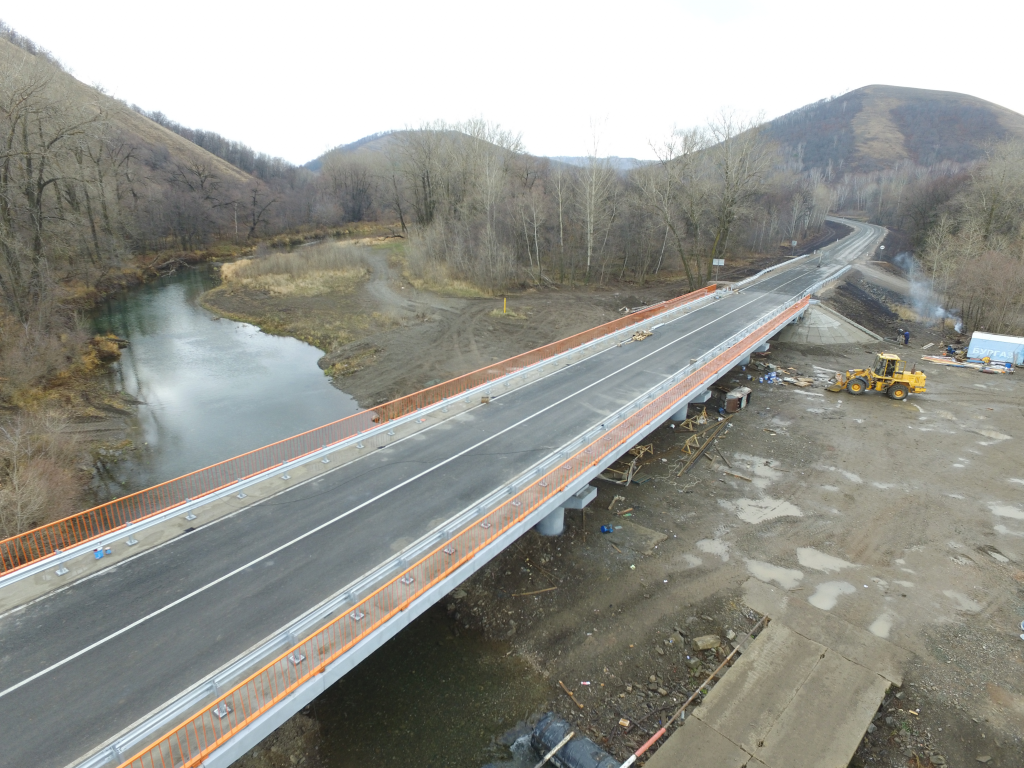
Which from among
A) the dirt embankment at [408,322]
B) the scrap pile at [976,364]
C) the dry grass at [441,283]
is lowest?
the scrap pile at [976,364]

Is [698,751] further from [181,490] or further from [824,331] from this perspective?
[824,331]

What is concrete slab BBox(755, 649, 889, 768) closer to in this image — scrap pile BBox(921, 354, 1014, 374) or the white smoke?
scrap pile BBox(921, 354, 1014, 374)

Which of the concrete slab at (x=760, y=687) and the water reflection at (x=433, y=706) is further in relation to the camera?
the water reflection at (x=433, y=706)

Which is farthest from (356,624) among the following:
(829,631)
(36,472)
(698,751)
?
(36,472)

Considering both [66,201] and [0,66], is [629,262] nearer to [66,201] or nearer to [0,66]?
[0,66]

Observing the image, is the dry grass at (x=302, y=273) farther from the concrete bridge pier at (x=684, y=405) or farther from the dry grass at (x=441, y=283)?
the concrete bridge pier at (x=684, y=405)

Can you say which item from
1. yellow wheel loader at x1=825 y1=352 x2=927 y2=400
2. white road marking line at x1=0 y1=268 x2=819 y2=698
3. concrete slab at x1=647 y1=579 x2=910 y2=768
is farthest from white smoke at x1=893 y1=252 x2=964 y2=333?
concrete slab at x1=647 y1=579 x2=910 y2=768

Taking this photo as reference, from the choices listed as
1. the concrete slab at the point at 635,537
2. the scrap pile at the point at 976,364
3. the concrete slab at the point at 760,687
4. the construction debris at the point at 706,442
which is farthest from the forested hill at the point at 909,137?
the concrete slab at the point at 760,687
